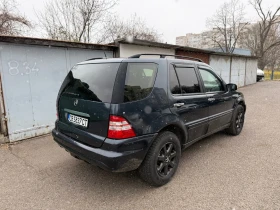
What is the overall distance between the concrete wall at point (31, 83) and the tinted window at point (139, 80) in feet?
10.9

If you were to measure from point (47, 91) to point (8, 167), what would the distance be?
216cm

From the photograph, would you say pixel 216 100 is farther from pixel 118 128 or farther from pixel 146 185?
pixel 118 128

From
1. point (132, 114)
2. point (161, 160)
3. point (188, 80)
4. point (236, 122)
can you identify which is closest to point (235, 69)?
point (236, 122)

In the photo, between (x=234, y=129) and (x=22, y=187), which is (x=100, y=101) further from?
(x=234, y=129)

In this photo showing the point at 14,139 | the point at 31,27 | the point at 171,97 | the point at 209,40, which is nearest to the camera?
the point at 171,97

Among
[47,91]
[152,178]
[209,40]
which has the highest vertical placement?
[209,40]

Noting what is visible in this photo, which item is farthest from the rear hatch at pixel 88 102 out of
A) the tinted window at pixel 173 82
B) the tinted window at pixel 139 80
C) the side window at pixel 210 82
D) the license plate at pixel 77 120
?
the side window at pixel 210 82

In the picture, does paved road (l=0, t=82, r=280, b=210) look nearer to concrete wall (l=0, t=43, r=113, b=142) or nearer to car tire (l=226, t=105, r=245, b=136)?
car tire (l=226, t=105, r=245, b=136)

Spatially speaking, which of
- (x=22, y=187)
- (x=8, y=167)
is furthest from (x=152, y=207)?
(x=8, y=167)

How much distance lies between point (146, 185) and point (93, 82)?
164 cm

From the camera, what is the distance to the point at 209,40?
30.7m

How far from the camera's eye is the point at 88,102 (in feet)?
7.77

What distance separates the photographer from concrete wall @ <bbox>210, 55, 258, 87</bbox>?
1230 centimetres

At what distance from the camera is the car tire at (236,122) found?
4.43m
